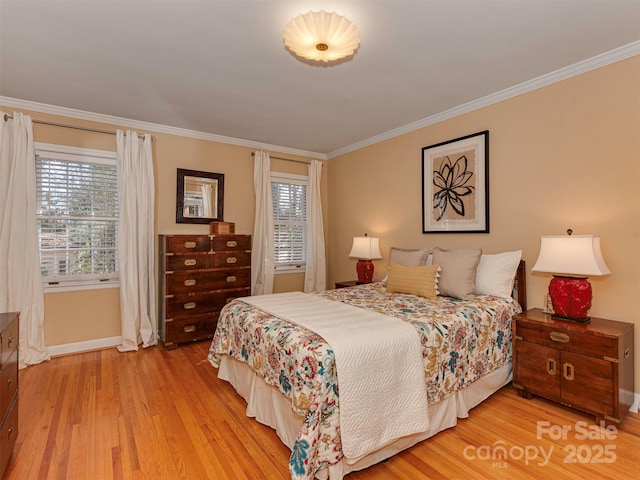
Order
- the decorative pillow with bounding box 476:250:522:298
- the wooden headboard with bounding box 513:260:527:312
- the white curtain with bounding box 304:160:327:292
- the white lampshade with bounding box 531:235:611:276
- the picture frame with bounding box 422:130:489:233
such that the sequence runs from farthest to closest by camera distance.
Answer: the white curtain with bounding box 304:160:327:292, the picture frame with bounding box 422:130:489:233, the wooden headboard with bounding box 513:260:527:312, the decorative pillow with bounding box 476:250:522:298, the white lampshade with bounding box 531:235:611:276

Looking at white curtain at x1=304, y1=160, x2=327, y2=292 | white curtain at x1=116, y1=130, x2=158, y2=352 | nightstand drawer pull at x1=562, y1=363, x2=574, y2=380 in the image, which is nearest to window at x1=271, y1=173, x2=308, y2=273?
white curtain at x1=304, y1=160, x2=327, y2=292

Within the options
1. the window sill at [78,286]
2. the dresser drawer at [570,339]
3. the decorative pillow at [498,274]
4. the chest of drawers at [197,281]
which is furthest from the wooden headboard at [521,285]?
the window sill at [78,286]

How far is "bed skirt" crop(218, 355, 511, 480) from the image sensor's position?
5.73 feet

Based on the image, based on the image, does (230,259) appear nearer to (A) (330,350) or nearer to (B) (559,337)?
(A) (330,350)

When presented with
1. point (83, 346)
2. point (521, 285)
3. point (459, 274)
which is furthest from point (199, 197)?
point (521, 285)

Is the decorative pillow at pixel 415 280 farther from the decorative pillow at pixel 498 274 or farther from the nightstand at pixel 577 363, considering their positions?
the nightstand at pixel 577 363

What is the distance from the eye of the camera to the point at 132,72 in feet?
8.59

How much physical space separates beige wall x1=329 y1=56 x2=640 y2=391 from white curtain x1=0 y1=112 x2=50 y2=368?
12.9 ft

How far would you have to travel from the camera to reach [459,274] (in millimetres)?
2822

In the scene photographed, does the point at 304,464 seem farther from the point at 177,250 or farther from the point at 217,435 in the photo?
the point at 177,250

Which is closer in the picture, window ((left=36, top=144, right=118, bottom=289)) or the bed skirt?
the bed skirt

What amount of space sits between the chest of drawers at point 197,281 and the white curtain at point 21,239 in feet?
3.68

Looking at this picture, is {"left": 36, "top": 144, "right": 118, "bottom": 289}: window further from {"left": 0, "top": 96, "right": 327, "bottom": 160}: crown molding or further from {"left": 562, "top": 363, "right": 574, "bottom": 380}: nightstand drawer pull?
{"left": 562, "top": 363, "right": 574, "bottom": 380}: nightstand drawer pull

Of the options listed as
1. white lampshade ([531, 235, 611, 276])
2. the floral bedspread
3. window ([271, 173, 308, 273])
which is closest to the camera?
the floral bedspread
